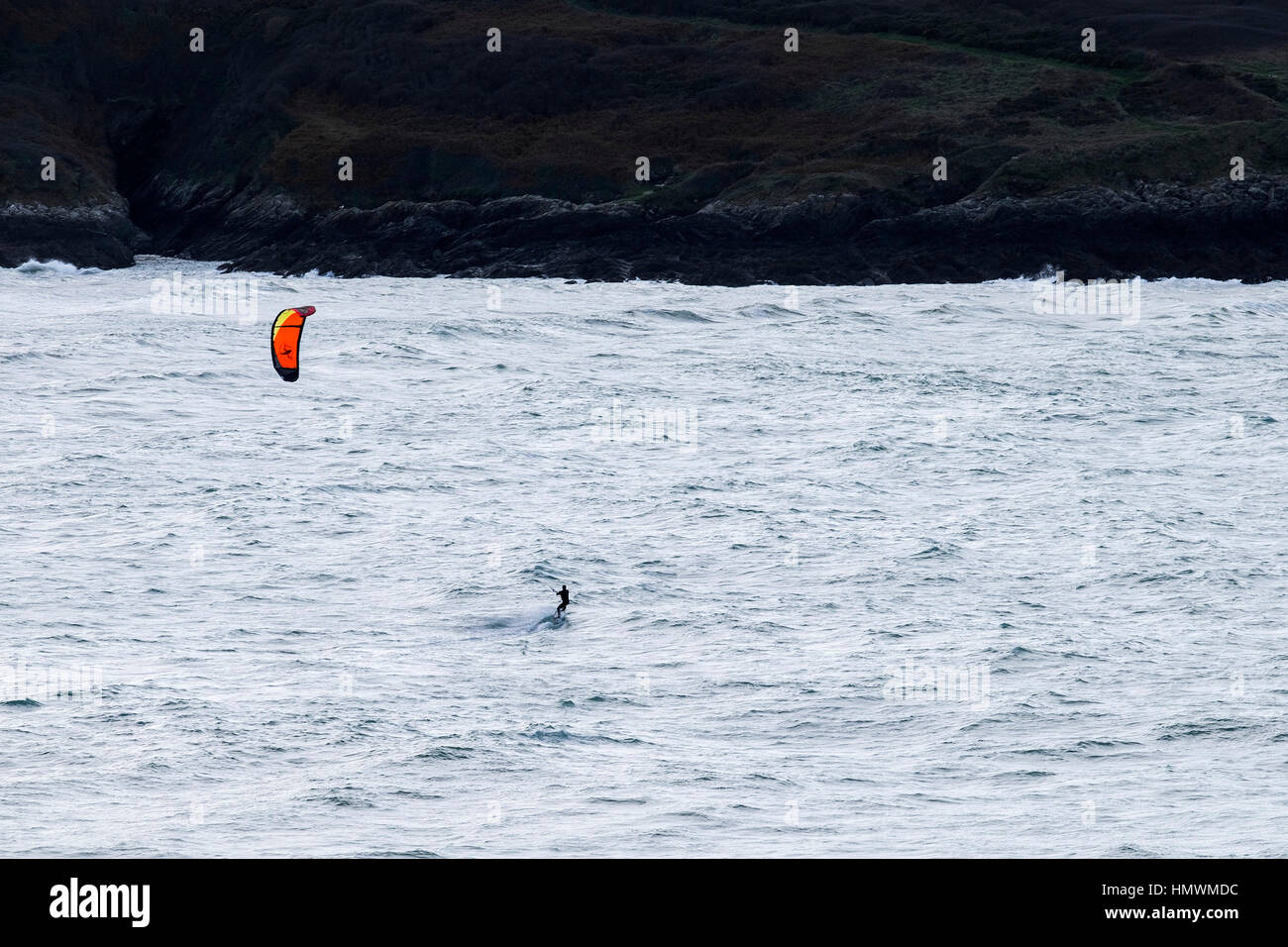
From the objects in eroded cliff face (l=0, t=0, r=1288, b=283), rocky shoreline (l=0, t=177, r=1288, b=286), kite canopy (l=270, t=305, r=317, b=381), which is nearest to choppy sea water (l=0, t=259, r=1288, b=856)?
kite canopy (l=270, t=305, r=317, b=381)

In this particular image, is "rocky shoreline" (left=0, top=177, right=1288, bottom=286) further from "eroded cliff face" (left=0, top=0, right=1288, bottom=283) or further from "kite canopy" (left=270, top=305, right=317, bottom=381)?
"kite canopy" (left=270, top=305, right=317, bottom=381)

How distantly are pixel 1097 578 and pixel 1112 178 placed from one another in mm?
37402

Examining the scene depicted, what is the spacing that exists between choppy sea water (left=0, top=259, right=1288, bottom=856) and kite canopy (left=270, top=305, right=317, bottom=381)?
261cm

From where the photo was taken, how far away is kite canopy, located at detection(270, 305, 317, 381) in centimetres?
3491

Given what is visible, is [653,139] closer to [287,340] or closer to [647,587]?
[287,340]

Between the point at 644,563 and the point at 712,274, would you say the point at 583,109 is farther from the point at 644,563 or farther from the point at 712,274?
the point at 644,563

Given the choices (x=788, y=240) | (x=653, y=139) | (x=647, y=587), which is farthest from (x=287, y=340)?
(x=653, y=139)

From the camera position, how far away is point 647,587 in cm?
3062

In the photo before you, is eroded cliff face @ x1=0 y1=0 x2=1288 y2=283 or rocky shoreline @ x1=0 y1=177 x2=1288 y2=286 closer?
rocky shoreline @ x1=0 y1=177 x2=1288 y2=286

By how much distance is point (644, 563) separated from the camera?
32.1 meters

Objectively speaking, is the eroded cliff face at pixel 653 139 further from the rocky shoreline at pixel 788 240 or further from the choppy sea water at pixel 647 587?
the choppy sea water at pixel 647 587

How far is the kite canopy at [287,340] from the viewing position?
34906 mm

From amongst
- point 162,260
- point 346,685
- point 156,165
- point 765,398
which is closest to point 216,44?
point 156,165

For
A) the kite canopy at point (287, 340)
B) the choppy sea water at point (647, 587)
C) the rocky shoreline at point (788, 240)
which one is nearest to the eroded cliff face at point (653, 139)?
the rocky shoreline at point (788, 240)
